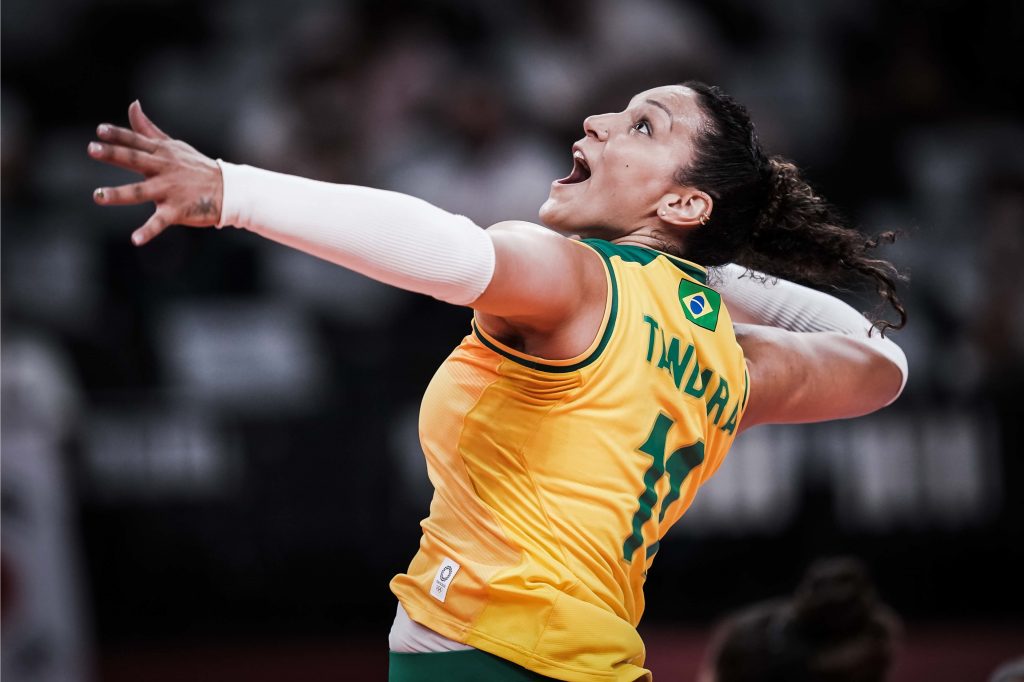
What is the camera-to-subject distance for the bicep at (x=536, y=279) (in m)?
1.83

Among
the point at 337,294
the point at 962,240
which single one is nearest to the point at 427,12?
the point at 337,294

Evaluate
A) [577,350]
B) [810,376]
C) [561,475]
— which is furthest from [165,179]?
[810,376]

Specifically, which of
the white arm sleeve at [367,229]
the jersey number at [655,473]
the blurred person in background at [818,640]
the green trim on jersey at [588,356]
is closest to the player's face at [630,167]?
the green trim on jersey at [588,356]

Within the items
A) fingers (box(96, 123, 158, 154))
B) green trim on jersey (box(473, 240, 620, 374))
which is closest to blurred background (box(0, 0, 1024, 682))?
green trim on jersey (box(473, 240, 620, 374))

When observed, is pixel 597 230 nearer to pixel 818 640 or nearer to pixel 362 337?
pixel 818 640

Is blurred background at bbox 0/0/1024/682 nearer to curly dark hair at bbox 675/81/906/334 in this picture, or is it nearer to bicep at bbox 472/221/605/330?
curly dark hair at bbox 675/81/906/334

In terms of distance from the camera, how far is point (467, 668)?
2070 millimetres

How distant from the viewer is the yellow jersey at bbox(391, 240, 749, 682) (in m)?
2.05

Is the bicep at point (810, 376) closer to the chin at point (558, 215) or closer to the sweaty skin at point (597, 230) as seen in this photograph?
the sweaty skin at point (597, 230)

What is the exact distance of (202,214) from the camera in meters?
1.74

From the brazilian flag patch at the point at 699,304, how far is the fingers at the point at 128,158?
89cm

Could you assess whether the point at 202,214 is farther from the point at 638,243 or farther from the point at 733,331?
the point at 733,331

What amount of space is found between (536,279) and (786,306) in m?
0.95

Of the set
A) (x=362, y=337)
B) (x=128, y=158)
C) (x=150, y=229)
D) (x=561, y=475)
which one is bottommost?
(x=561, y=475)
